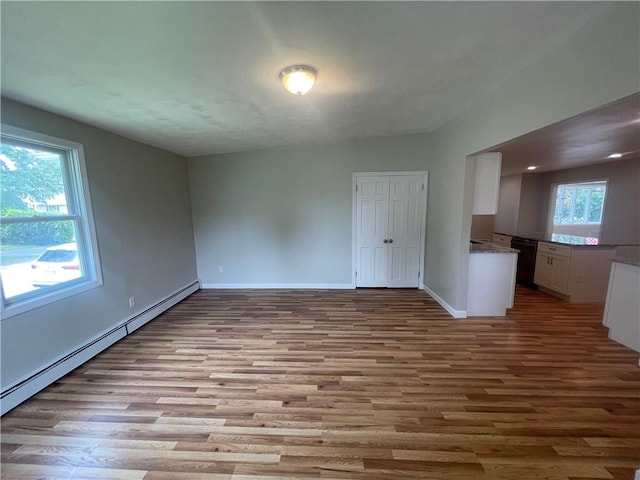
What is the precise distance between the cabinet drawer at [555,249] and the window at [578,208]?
89.0 inches

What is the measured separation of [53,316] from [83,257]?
0.64 meters

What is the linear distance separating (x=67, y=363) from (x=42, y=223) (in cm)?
132

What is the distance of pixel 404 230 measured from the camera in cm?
442

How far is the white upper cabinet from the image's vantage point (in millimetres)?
3117

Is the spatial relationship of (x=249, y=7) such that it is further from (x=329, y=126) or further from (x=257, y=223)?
(x=257, y=223)

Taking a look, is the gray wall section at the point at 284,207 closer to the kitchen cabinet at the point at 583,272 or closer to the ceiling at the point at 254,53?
the ceiling at the point at 254,53

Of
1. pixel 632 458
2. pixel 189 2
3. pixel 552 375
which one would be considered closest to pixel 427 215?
pixel 552 375

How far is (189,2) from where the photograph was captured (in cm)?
124

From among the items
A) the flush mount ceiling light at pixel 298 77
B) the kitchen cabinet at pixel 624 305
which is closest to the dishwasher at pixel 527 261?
the kitchen cabinet at pixel 624 305

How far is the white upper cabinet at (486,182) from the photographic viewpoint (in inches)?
123

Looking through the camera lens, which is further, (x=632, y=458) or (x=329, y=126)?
(x=329, y=126)

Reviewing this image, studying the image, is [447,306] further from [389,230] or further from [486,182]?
[486,182]

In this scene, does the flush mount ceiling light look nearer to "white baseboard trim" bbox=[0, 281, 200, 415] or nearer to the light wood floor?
the light wood floor

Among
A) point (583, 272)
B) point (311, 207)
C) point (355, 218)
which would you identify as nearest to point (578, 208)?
point (583, 272)
